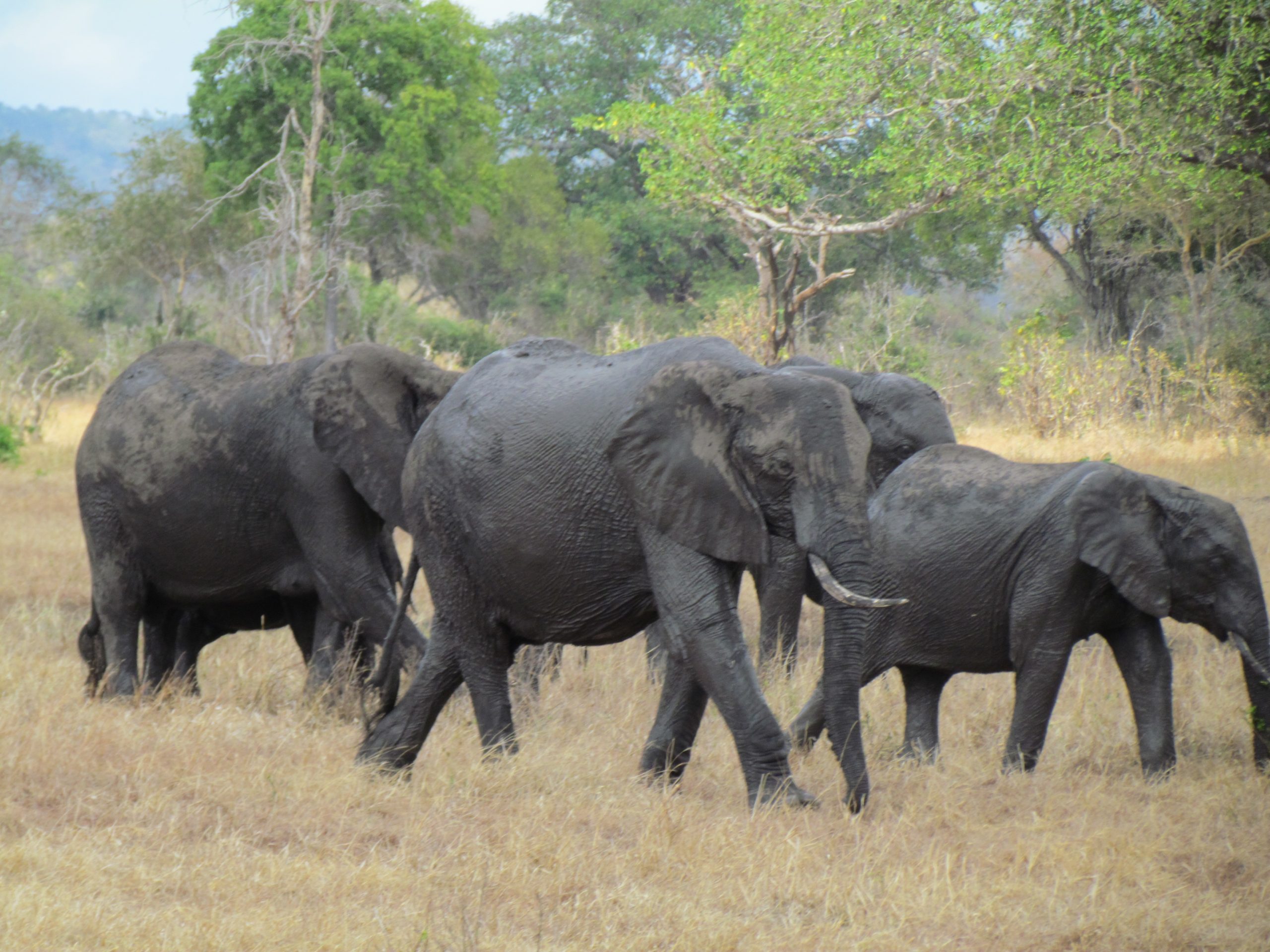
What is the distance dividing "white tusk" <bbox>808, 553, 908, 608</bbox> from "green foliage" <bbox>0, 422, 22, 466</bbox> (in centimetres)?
1467

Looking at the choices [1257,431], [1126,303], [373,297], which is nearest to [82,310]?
[373,297]

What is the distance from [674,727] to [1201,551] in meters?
2.43

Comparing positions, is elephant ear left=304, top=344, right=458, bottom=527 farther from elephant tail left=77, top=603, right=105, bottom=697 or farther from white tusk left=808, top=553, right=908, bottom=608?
white tusk left=808, top=553, right=908, bottom=608

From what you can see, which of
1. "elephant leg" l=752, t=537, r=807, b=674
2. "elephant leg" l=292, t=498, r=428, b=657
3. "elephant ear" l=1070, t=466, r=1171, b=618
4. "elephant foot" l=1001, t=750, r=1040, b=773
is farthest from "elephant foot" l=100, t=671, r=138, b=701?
"elephant ear" l=1070, t=466, r=1171, b=618

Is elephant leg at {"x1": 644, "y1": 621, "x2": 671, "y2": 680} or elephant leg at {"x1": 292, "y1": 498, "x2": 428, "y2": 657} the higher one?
elephant leg at {"x1": 292, "y1": 498, "x2": 428, "y2": 657}

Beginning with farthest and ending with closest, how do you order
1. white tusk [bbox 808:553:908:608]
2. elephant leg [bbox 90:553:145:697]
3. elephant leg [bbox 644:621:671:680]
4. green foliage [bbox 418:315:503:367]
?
green foliage [bbox 418:315:503:367], elephant leg [bbox 644:621:671:680], elephant leg [bbox 90:553:145:697], white tusk [bbox 808:553:908:608]

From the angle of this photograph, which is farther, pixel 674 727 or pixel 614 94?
pixel 614 94

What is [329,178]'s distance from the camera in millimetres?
30578

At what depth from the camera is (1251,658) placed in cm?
640

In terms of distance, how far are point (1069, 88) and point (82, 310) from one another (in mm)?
31300

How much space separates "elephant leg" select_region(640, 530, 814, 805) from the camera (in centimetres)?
495

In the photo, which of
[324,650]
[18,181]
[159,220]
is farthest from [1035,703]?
[18,181]

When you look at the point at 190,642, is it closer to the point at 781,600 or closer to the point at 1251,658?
the point at 781,600

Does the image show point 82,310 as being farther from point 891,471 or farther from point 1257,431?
point 891,471
